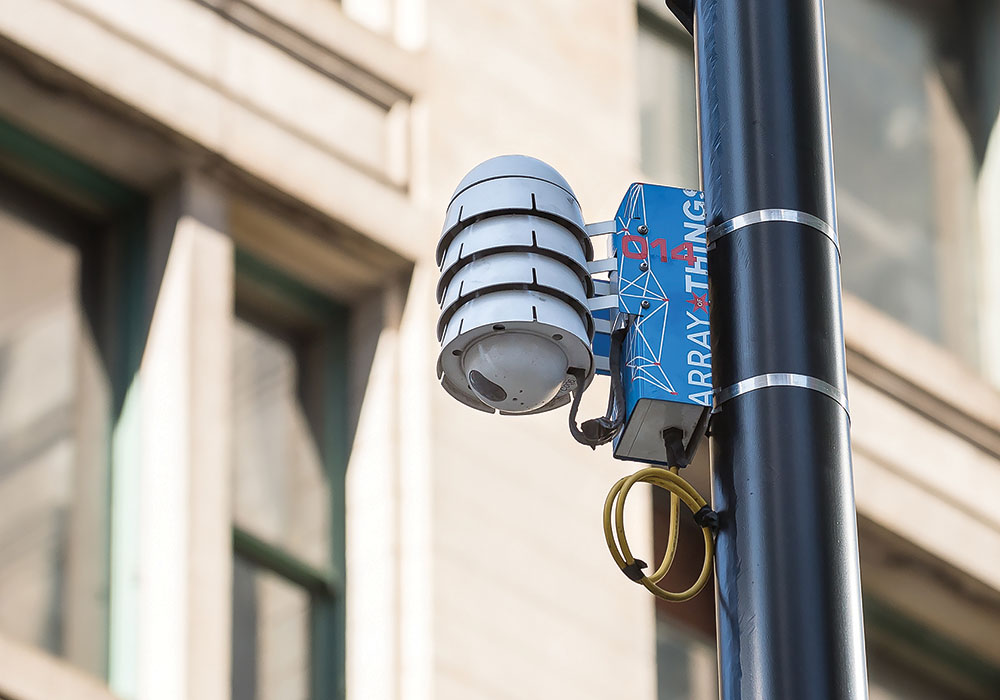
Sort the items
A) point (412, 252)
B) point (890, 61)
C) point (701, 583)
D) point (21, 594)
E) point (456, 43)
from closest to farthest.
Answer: point (701, 583)
point (21, 594)
point (412, 252)
point (456, 43)
point (890, 61)

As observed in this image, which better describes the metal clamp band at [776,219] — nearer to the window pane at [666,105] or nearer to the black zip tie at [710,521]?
the black zip tie at [710,521]

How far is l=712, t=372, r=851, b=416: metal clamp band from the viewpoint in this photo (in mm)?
4203

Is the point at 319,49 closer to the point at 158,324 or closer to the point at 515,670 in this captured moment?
the point at 158,324

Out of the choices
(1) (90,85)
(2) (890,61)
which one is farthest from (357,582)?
(2) (890,61)

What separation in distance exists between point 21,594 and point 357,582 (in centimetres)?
151

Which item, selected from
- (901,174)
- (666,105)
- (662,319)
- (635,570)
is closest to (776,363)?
(662,319)

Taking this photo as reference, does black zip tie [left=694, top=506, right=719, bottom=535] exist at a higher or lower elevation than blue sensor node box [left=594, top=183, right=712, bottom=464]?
lower

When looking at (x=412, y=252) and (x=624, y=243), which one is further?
(x=412, y=252)

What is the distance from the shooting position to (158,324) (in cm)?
863

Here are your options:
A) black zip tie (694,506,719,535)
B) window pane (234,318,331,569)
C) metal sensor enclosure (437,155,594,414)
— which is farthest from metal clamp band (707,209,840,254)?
window pane (234,318,331,569)

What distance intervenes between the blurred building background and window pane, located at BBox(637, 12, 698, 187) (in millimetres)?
969

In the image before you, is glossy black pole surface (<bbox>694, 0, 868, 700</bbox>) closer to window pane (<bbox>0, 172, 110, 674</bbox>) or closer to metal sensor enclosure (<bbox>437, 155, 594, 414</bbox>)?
metal sensor enclosure (<bbox>437, 155, 594, 414</bbox>)

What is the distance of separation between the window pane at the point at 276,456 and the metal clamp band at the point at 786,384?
4951mm

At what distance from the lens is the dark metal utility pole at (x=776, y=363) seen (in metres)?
3.98
